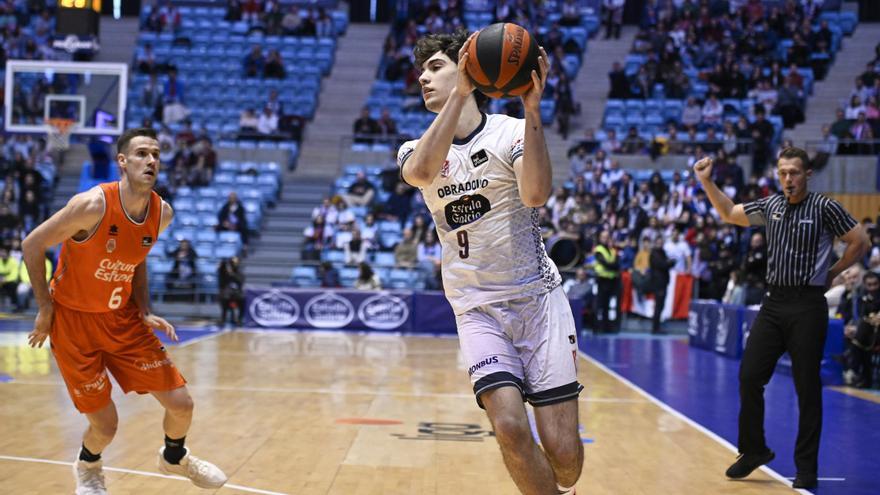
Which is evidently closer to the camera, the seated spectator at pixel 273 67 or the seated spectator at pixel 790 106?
the seated spectator at pixel 790 106

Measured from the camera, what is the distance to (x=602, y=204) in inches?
782

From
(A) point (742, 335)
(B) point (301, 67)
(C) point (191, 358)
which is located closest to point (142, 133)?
(C) point (191, 358)

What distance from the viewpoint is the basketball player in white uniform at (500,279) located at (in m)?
3.90

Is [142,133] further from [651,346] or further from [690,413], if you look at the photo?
[651,346]

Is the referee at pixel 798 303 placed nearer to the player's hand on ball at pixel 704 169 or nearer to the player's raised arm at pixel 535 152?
the player's hand on ball at pixel 704 169

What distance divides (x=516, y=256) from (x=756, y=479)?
3.12 metres

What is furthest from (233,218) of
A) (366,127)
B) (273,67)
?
(273,67)

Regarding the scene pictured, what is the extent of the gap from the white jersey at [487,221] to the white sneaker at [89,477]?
7.70 ft

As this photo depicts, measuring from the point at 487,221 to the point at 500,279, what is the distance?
0.24 m

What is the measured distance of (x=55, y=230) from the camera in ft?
16.0

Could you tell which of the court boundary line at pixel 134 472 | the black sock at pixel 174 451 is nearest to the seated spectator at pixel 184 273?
the court boundary line at pixel 134 472

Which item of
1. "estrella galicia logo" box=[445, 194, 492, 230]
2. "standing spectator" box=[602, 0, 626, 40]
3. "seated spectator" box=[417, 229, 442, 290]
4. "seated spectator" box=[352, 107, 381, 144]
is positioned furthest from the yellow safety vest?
"estrella galicia logo" box=[445, 194, 492, 230]

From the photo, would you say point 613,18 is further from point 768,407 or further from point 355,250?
point 768,407

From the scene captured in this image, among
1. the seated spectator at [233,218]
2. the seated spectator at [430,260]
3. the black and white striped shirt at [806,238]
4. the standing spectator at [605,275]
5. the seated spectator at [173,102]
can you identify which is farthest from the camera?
the seated spectator at [173,102]
